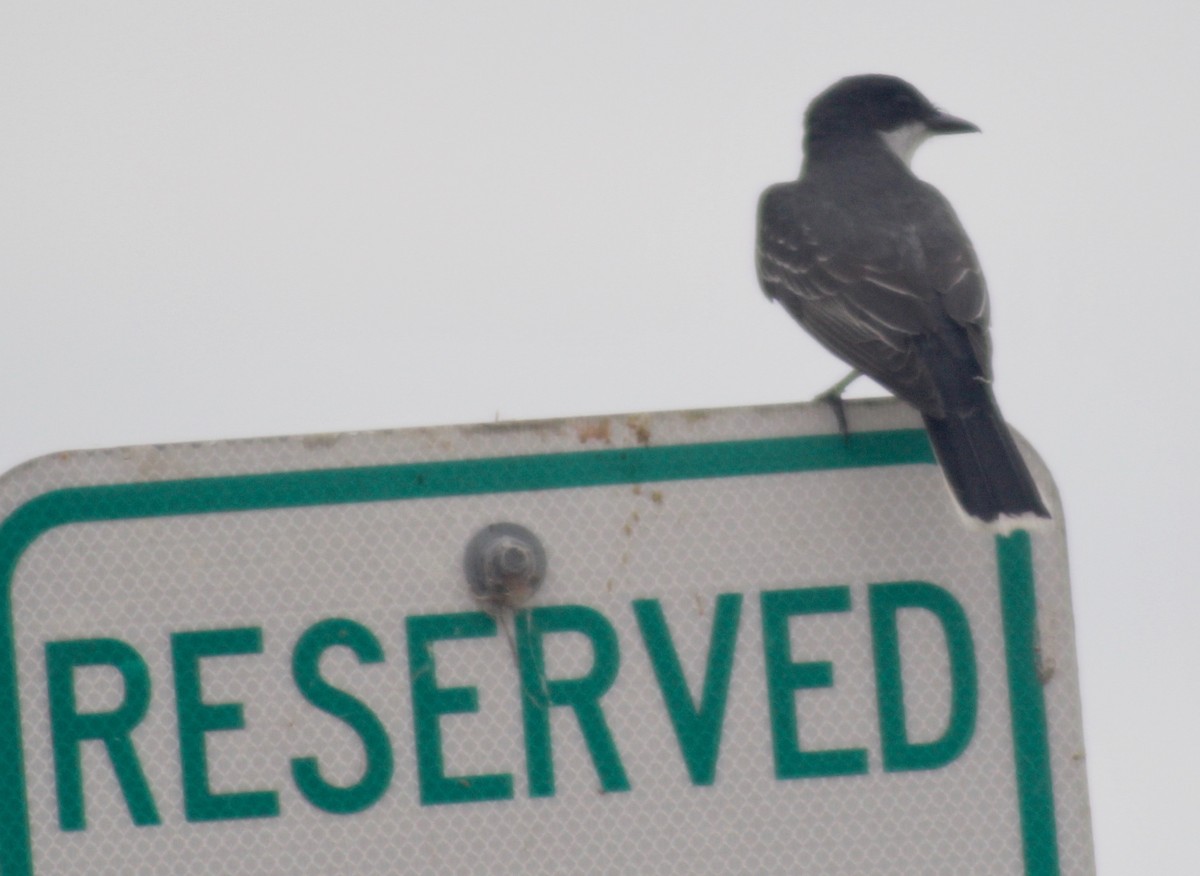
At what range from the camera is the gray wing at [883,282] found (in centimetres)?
364

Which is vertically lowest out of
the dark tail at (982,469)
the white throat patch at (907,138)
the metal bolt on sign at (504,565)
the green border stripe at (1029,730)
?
the green border stripe at (1029,730)

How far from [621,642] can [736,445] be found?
1.01 ft

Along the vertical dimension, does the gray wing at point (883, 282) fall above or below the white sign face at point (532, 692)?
above

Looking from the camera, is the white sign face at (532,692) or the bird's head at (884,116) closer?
the white sign face at (532,692)

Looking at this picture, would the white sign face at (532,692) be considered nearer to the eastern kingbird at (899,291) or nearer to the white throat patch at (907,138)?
the eastern kingbird at (899,291)

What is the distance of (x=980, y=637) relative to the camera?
2.30 m

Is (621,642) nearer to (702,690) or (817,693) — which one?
(702,690)

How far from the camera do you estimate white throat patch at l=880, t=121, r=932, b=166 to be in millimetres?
5754

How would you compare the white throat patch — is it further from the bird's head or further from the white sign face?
the white sign face

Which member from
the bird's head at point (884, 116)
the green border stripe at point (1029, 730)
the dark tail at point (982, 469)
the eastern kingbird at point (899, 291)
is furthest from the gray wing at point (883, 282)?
the bird's head at point (884, 116)

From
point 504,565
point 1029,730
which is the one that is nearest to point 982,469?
point 1029,730

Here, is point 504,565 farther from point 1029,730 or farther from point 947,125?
point 947,125

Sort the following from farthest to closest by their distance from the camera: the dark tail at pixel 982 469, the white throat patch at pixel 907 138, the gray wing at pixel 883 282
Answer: the white throat patch at pixel 907 138 < the gray wing at pixel 883 282 < the dark tail at pixel 982 469

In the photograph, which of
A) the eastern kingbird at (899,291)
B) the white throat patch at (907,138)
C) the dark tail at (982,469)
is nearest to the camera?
the dark tail at (982,469)
